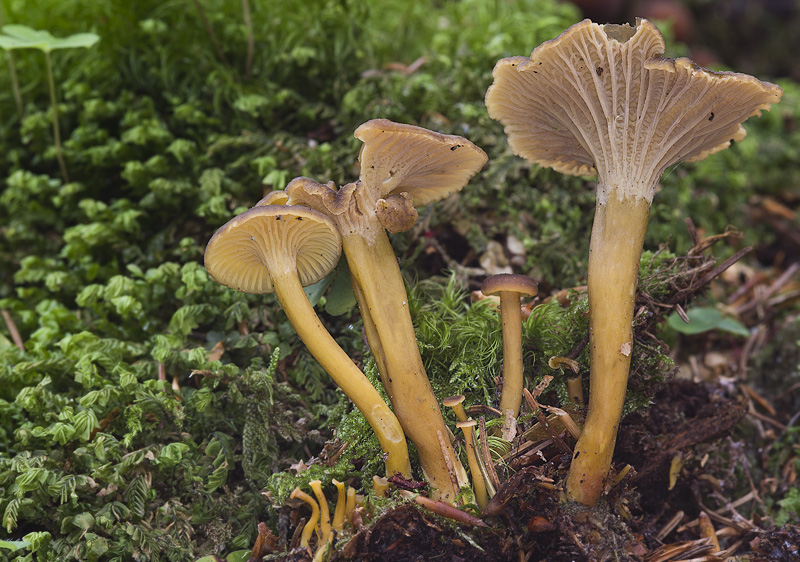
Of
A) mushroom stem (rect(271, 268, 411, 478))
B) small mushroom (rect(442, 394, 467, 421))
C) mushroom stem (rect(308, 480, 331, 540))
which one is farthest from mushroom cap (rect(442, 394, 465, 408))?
mushroom stem (rect(308, 480, 331, 540))

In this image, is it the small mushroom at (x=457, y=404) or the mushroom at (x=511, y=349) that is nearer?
the small mushroom at (x=457, y=404)

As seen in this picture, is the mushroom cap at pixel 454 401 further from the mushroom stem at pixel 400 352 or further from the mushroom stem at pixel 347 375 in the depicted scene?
the mushroom stem at pixel 347 375

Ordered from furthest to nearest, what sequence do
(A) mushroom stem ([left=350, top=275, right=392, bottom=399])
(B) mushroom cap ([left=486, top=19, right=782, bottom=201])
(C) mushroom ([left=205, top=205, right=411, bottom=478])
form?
(A) mushroom stem ([left=350, top=275, right=392, bottom=399]), (C) mushroom ([left=205, top=205, right=411, bottom=478]), (B) mushroom cap ([left=486, top=19, right=782, bottom=201])

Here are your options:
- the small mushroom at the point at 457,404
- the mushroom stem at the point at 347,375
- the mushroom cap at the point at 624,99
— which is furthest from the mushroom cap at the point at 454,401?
the mushroom cap at the point at 624,99

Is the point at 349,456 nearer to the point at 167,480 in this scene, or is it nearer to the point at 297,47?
the point at 167,480

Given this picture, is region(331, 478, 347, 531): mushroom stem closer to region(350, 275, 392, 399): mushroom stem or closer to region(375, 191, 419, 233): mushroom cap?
region(350, 275, 392, 399): mushroom stem

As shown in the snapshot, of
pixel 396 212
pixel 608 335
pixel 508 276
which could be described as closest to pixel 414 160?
pixel 396 212
